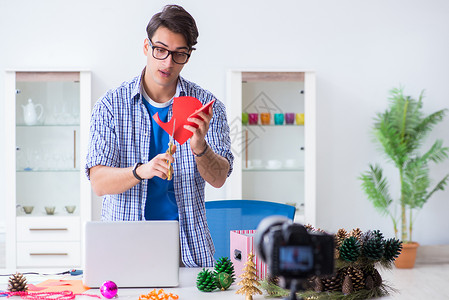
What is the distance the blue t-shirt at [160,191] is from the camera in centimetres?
209

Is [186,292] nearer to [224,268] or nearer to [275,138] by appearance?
[224,268]

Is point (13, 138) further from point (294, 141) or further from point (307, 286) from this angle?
point (307, 286)

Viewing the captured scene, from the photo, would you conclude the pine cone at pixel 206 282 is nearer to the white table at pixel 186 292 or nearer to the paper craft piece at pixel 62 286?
the white table at pixel 186 292

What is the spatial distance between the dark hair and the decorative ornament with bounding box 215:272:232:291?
0.87 metres

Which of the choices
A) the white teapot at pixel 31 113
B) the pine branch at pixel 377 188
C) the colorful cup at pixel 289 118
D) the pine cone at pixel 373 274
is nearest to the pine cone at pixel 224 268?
the pine cone at pixel 373 274

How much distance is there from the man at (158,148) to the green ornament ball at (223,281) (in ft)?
1.42

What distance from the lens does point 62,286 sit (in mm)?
1728

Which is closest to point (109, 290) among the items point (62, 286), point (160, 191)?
point (62, 286)

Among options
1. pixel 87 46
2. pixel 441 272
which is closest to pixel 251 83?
pixel 87 46

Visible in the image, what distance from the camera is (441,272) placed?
15.6ft

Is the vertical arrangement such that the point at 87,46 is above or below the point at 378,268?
above

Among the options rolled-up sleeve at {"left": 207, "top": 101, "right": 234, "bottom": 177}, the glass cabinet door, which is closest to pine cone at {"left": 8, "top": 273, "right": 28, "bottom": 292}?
rolled-up sleeve at {"left": 207, "top": 101, "right": 234, "bottom": 177}

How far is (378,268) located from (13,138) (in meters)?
3.42

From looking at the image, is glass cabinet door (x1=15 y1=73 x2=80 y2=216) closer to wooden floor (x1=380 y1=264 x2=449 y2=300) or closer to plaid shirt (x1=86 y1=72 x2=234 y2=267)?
plaid shirt (x1=86 y1=72 x2=234 y2=267)
